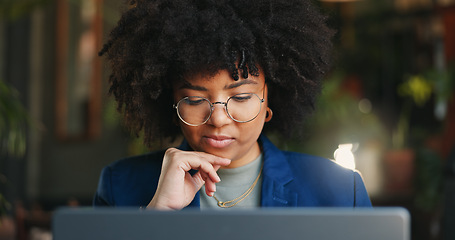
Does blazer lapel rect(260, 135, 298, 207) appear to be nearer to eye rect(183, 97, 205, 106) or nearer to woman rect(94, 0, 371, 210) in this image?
woman rect(94, 0, 371, 210)

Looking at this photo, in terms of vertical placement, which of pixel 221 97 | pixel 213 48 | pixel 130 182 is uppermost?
pixel 213 48

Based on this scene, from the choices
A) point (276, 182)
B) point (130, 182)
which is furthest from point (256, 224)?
point (130, 182)

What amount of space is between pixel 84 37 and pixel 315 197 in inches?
189

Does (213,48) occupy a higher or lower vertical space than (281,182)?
higher

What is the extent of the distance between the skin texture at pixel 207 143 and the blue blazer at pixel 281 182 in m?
0.13

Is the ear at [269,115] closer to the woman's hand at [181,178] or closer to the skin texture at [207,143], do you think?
the skin texture at [207,143]

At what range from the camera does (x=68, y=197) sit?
234 inches

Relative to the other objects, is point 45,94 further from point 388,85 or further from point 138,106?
point 138,106

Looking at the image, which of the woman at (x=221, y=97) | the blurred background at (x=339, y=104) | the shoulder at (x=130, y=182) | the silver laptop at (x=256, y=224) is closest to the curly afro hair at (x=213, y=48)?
the woman at (x=221, y=97)

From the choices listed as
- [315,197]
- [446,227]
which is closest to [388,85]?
[446,227]

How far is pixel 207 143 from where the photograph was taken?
1341 millimetres

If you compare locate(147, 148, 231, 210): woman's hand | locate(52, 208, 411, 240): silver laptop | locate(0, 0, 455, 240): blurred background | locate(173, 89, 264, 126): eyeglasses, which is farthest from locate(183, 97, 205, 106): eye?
locate(0, 0, 455, 240): blurred background

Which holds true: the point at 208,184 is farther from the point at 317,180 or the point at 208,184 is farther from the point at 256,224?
the point at 256,224

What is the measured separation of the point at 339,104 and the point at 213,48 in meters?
3.38
